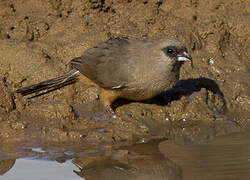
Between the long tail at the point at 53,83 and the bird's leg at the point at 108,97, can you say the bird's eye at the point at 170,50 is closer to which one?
the bird's leg at the point at 108,97

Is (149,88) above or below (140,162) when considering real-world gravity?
above

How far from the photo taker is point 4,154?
21.8 feet

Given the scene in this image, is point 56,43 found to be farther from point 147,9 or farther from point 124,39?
point 147,9

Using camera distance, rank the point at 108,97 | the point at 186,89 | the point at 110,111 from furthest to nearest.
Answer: the point at 186,89
the point at 108,97
the point at 110,111

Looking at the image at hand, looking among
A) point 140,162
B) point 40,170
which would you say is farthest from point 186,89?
point 40,170

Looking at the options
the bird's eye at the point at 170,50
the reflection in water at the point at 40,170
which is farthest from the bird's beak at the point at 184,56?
the reflection in water at the point at 40,170

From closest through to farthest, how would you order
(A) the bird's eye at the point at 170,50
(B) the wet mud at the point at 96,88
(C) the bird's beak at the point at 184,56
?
(B) the wet mud at the point at 96,88 < (C) the bird's beak at the point at 184,56 < (A) the bird's eye at the point at 170,50

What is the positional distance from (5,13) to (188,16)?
297cm

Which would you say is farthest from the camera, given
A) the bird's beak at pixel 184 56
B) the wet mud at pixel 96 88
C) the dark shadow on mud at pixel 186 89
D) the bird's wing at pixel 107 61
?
the dark shadow on mud at pixel 186 89

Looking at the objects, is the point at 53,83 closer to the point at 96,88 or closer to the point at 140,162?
the point at 96,88

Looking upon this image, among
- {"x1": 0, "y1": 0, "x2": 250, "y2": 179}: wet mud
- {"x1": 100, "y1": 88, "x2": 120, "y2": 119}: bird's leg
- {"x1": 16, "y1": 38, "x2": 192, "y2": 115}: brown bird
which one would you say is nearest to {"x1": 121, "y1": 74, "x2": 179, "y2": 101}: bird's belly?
{"x1": 16, "y1": 38, "x2": 192, "y2": 115}: brown bird

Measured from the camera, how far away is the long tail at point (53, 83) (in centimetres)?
784

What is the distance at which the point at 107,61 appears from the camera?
802cm

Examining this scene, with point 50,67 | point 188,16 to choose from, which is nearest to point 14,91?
point 50,67
